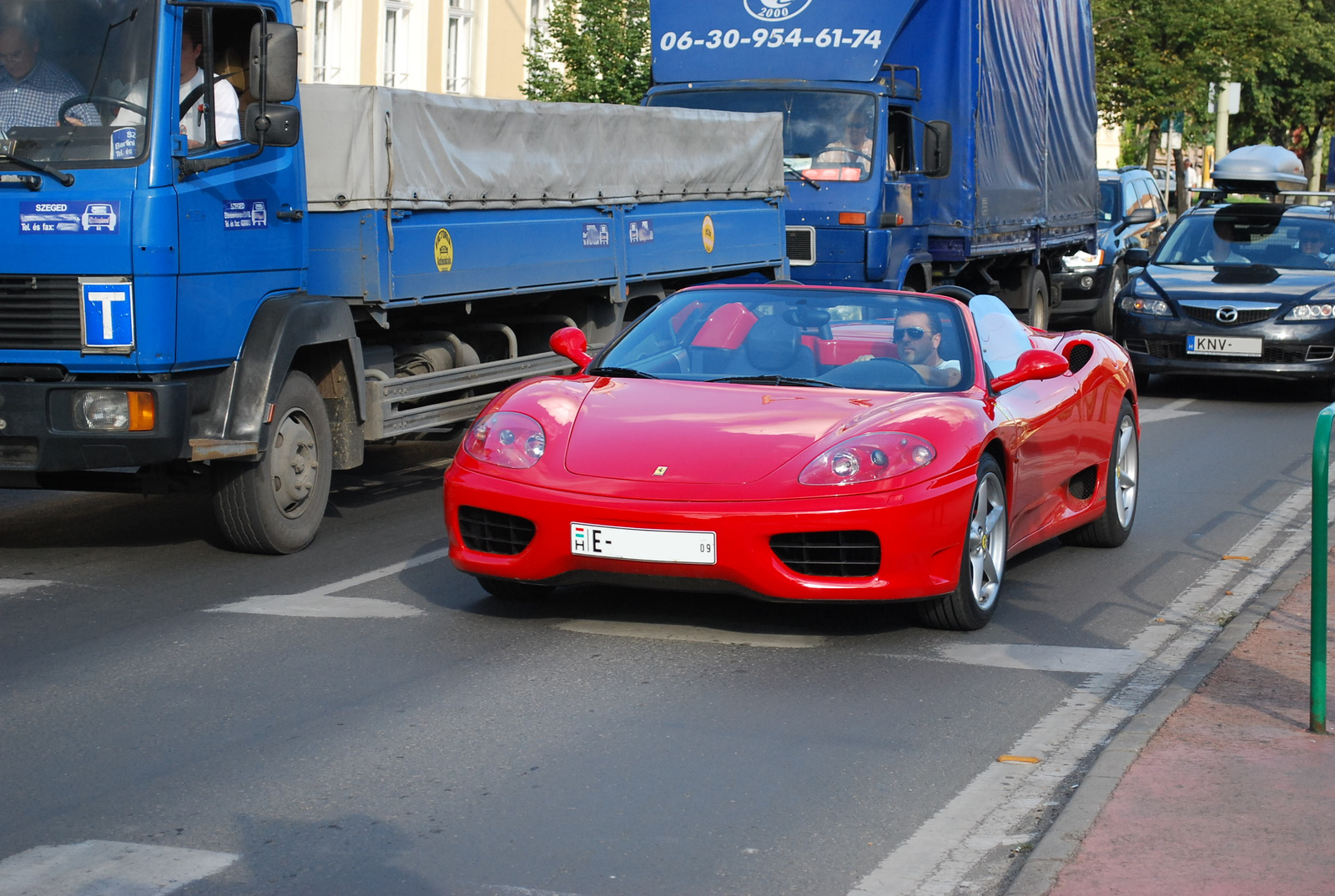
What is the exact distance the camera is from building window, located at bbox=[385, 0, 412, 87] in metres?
31.9

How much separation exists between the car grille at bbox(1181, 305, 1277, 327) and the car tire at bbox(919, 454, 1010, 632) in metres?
9.67

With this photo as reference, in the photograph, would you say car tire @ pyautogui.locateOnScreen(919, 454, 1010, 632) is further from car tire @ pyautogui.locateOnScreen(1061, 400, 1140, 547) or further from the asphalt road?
car tire @ pyautogui.locateOnScreen(1061, 400, 1140, 547)

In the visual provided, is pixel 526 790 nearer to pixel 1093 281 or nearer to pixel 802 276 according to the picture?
pixel 802 276

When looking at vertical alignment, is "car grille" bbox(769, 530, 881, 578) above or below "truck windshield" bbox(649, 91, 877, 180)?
below

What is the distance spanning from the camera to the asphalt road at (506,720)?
14.6 feet

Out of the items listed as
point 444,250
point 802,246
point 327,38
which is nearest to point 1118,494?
point 444,250

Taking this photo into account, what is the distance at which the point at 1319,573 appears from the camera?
5.68 meters

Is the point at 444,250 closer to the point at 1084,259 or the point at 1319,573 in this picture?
the point at 1319,573

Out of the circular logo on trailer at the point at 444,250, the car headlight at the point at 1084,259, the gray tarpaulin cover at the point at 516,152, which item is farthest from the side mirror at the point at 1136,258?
the circular logo on trailer at the point at 444,250

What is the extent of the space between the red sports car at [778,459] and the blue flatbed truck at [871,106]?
8158mm

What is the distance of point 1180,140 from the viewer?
162 ft

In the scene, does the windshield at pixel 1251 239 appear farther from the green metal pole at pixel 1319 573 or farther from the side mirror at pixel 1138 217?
the green metal pole at pixel 1319 573

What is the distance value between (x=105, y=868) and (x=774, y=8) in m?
13.4

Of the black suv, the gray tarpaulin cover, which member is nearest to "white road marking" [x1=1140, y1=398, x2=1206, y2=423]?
the gray tarpaulin cover
